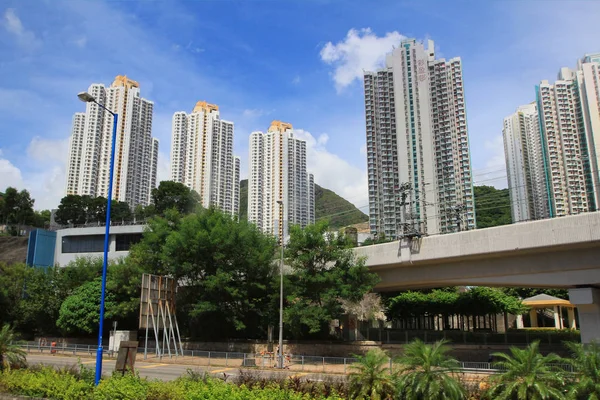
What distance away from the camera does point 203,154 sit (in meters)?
109

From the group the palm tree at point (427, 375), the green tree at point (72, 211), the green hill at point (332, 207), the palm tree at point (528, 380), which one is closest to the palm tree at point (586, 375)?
the palm tree at point (528, 380)

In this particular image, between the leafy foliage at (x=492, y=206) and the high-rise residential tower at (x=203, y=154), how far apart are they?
52693 millimetres

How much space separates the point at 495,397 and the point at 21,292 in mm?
49805

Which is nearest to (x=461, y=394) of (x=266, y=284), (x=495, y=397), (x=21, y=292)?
(x=495, y=397)

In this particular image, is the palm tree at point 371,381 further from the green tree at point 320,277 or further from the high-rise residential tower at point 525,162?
the high-rise residential tower at point 525,162

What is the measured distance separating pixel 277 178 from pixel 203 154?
17858 millimetres

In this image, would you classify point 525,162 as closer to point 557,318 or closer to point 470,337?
point 557,318

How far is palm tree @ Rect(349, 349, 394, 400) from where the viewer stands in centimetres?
1379

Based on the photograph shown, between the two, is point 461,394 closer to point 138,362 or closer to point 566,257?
point 566,257

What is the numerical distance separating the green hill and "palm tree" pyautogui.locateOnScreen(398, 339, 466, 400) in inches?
4425

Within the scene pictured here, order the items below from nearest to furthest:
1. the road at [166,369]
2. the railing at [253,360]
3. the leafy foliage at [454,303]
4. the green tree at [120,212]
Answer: the road at [166,369] → the railing at [253,360] → the leafy foliage at [454,303] → the green tree at [120,212]

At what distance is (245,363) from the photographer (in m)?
30.6

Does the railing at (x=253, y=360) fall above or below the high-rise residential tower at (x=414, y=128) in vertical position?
below

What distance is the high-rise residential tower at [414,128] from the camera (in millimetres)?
84250
